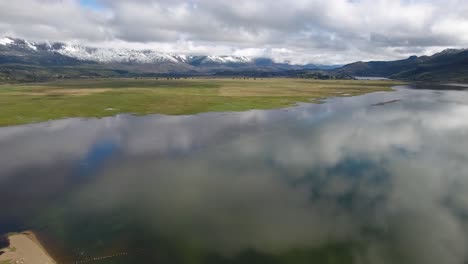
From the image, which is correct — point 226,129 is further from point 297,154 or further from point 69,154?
point 69,154

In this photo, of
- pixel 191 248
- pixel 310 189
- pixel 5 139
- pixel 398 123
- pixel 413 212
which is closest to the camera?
pixel 191 248

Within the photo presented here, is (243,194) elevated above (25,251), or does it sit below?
above

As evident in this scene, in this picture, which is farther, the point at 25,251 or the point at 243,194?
the point at 243,194

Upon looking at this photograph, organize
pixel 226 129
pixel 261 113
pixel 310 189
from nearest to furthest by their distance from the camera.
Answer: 1. pixel 310 189
2. pixel 226 129
3. pixel 261 113

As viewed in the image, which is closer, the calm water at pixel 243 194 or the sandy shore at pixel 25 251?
the sandy shore at pixel 25 251

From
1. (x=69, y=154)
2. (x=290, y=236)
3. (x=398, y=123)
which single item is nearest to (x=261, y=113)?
(x=398, y=123)
